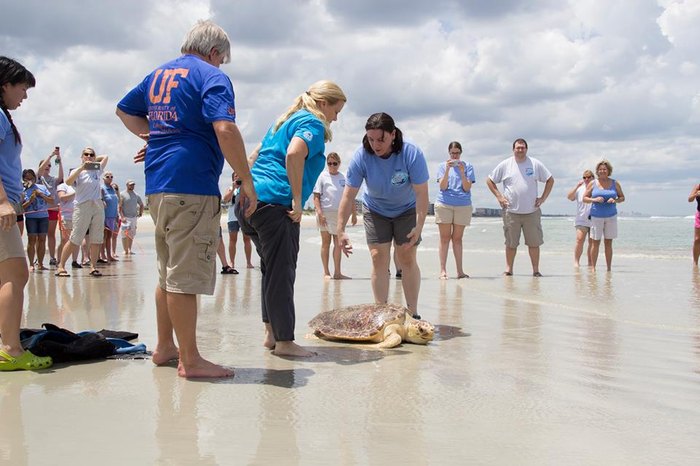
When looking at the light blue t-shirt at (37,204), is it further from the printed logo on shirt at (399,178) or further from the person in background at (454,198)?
the printed logo on shirt at (399,178)

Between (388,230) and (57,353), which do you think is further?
(388,230)

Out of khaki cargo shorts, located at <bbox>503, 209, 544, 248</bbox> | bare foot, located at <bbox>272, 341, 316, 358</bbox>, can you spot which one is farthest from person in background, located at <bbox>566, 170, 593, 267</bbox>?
bare foot, located at <bbox>272, 341, 316, 358</bbox>

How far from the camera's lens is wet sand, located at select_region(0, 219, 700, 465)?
2.82 meters

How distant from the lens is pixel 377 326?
5281 mm

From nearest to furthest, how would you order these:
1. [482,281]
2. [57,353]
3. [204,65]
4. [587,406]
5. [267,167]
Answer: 1. [587,406]
2. [204,65]
3. [57,353]
4. [267,167]
5. [482,281]

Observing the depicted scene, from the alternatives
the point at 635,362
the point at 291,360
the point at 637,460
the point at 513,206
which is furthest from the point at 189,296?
the point at 513,206

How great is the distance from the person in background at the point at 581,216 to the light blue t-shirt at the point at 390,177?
7.34m

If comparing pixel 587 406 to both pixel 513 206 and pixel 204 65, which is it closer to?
pixel 204 65

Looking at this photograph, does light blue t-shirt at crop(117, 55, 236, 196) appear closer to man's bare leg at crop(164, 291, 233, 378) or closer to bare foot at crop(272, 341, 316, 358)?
man's bare leg at crop(164, 291, 233, 378)

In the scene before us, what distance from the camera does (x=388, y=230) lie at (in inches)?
246

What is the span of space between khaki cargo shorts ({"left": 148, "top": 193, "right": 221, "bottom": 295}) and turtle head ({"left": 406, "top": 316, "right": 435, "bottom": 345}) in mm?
1814

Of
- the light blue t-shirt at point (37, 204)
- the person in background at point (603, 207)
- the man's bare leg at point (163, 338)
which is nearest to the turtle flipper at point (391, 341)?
the man's bare leg at point (163, 338)

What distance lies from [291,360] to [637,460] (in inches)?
96.9

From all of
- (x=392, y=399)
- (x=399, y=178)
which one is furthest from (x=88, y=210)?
(x=392, y=399)
